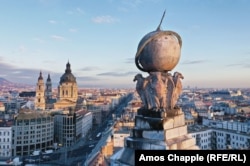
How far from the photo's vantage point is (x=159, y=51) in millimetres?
11422

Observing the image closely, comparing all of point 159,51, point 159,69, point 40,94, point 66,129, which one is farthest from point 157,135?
point 40,94

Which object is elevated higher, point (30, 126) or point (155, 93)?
point (155, 93)

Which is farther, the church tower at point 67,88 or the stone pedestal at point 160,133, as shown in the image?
the church tower at point 67,88

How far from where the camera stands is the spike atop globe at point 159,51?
11.5 m

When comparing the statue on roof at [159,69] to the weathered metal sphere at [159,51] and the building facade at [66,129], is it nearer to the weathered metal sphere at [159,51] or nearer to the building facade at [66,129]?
the weathered metal sphere at [159,51]

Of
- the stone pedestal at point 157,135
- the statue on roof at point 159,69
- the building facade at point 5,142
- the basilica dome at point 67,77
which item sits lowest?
the building facade at point 5,142

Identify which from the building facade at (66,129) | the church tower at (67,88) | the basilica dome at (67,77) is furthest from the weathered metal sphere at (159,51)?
the basilica dome at (67,77)

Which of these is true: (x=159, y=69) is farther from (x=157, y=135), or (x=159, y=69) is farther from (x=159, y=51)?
(x=157, y=135)

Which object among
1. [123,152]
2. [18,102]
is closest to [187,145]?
[123,152]

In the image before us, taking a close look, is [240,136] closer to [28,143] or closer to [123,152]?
[28,143]

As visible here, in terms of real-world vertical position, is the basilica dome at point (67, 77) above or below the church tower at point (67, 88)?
above

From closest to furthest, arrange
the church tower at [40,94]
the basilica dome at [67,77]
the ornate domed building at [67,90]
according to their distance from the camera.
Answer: the church tower at [40,94] < the ornate domed building at [67,90] < the basilica dome at [67,77]

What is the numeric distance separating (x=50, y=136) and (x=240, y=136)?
167 ft

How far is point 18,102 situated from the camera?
15138 cm
